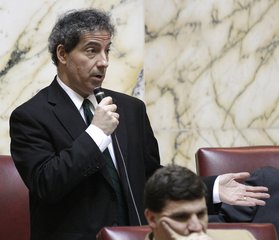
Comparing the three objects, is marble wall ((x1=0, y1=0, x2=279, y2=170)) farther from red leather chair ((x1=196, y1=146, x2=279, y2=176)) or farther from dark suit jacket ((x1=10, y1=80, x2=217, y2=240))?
dark suit jacket ((x1=10, y1=80, x2=217, y2=240))

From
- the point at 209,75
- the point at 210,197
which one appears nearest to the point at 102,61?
the point at 210,197

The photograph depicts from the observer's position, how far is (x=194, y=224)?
169 centimetres

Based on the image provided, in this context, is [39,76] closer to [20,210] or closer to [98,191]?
[20,210]

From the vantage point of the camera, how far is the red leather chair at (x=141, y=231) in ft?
6.51

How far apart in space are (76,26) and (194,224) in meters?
1.00

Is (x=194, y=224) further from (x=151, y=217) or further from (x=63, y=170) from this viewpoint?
(x=63, y=170)

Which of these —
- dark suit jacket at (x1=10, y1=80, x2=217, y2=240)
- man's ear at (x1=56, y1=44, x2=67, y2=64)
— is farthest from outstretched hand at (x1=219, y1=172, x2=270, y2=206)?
man's ear at (x1=56, y1=44, x2=67, y2=64)

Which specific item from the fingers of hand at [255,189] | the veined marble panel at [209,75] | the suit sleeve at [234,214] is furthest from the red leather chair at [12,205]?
the veined marble panel at [209,75]

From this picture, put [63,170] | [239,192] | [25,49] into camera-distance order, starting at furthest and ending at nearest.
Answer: [25,49]
[239,192]
[63,170]

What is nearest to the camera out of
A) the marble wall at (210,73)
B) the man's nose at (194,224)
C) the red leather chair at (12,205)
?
the man's nose at (194,224)

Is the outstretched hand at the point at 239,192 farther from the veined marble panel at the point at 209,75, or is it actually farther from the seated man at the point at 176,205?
the veined marble panel at the point at 209,75

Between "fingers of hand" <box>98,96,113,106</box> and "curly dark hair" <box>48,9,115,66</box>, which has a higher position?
"curly dark hair" <box>48,9,115,66</box>

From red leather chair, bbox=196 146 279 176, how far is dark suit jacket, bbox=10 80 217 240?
0.43 m

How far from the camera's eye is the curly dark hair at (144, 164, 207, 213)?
1704 mm
